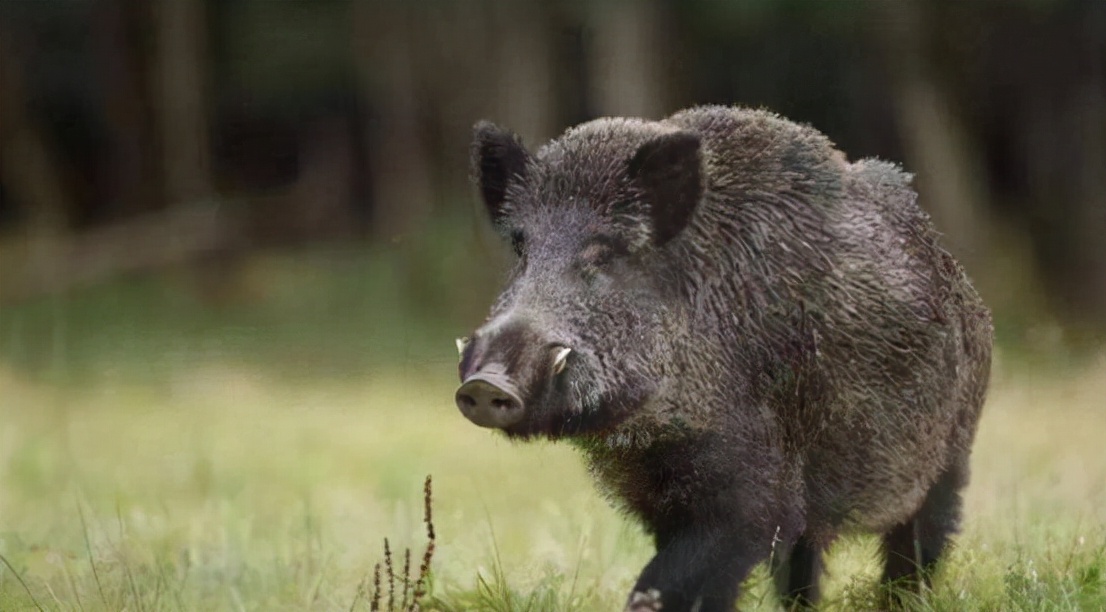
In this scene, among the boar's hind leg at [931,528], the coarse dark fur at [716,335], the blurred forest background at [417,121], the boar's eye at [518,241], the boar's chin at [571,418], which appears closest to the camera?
the boar's chin at [571,418]

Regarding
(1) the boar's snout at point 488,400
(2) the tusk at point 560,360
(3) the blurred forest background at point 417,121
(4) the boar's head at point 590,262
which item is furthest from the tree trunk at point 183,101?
(1) the boar's snout at point 488,400

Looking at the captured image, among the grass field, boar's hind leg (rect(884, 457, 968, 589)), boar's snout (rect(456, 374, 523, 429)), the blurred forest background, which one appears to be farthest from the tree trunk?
boar's snout (rect(456, 374, 523, 429))

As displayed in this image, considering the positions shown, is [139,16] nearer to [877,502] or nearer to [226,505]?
[226,505]

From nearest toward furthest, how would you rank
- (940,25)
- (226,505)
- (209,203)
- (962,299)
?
(962,299) → (226,505) → (940,25) → (209,203)

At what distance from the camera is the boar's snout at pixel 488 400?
340 centimetres

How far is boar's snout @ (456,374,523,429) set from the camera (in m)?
3.40

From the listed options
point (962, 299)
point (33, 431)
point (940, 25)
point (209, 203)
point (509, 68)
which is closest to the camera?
point (962, 299)

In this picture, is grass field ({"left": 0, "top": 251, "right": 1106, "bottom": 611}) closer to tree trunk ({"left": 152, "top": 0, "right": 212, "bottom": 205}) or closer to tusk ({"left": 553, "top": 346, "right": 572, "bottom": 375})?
tusk ({"left": 553, "top": 346, "right": 572, "bottom": 375})

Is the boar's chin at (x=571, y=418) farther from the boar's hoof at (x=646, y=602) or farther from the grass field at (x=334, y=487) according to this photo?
the boar's hoof at (x=646, y=602)

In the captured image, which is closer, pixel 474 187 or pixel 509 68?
pixel 474 187

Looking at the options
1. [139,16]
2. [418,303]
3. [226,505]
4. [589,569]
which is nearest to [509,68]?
[418,303]

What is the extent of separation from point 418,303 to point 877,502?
7.50 metres

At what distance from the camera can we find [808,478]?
430 cm

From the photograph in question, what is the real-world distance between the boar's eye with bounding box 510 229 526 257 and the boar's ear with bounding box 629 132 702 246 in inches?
13.3
